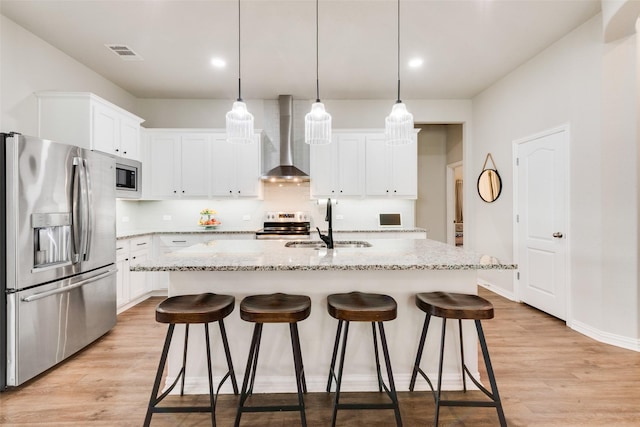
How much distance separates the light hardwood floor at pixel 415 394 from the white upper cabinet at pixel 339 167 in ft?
9.18

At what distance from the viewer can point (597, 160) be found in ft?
9.81

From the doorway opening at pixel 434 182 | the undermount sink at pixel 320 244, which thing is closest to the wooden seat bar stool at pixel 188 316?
the undermount sink at pixel 320 244

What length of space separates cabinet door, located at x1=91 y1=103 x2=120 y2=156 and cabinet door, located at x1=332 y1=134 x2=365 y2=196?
9.50 feet

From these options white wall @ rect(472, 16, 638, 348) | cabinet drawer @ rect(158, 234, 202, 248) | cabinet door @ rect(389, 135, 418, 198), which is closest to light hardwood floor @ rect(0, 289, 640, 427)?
white wall @ rect(472, 16, 638, 348)

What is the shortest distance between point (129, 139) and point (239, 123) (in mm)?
2488

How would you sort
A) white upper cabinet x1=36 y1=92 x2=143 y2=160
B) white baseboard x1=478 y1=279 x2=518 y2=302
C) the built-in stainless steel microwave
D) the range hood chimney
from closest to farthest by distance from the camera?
white upper cabinet x1=36 y1=92 x2=143 y2=160, the built-in stainless steel microwave, white baseboard x1=478 y1=279 x2=518 y2=302, the range hood chimney

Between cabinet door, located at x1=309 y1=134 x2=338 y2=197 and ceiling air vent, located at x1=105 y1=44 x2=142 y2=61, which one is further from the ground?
ceiling air vent, located at x1=105 y1=44 x2=142 y2=61

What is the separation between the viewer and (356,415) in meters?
1.95

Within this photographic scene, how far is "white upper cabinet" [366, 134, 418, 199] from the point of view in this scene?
5.00 meters

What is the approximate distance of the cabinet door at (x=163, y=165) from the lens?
4777 mm

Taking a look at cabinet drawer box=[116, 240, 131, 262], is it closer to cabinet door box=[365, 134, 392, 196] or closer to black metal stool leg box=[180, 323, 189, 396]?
black metal stool leg box=[180, 323, 189, 396]

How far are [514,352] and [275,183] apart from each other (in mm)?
3782

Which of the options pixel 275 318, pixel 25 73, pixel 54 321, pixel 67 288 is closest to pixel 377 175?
pixel 275 318

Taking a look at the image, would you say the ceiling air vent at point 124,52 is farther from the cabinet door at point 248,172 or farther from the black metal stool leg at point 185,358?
the black metal stool leg at point 185,358
